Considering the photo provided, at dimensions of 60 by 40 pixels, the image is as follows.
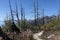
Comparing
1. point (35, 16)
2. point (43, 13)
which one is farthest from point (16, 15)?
point (43, 13)

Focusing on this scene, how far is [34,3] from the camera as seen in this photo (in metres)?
37.8

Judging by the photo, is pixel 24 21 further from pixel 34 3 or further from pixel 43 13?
pixel 43 13

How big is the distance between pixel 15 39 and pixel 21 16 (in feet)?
89.1

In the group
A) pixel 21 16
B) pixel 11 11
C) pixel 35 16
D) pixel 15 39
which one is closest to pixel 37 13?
pixel 35 16

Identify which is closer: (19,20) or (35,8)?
(19,20)

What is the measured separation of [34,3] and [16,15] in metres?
4.92

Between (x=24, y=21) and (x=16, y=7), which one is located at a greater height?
(x=16, y=7)

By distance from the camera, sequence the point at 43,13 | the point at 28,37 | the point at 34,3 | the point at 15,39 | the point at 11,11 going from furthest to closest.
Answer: the point at 43,13
the point at 34,3
the point at 11,11
the point at 15,39
the point at 28,37

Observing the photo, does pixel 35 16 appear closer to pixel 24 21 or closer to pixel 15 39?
pixel 24 21

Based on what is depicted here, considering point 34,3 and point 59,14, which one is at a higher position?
point 34,3

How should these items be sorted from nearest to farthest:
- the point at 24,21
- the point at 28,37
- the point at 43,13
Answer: the point at 28,37
the point at 24,21
the point at 43,13

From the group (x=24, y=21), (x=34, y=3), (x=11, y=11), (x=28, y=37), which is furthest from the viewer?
(x=34, y=3)

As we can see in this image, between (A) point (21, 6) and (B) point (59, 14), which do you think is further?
(A) point (21, 6)

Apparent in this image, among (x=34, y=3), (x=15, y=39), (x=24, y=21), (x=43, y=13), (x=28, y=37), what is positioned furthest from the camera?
(x=43, y=13)
